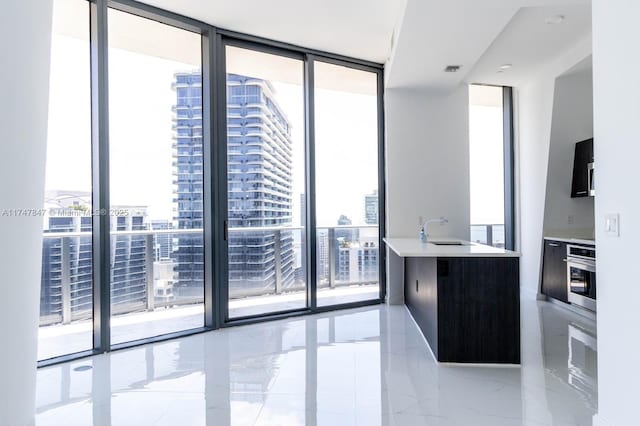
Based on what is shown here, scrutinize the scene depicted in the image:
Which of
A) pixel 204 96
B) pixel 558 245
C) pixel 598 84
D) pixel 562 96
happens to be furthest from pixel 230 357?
pixel 562 96

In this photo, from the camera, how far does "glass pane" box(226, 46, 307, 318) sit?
15.7ft

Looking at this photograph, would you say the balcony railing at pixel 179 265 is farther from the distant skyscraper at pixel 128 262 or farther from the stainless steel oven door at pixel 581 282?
the stainless steel oven door at pixel 581 282

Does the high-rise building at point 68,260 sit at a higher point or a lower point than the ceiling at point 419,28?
lower

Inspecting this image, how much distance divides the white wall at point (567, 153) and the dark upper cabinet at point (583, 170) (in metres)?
0.07

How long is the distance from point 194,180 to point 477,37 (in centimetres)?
295

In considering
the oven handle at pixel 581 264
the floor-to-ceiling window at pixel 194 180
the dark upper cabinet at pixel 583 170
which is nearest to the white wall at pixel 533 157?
the dark upper cabinet at pixel 583 170

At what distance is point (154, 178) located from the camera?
4.25m

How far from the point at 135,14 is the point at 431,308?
146 inches

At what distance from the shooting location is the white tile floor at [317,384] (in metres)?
2.56

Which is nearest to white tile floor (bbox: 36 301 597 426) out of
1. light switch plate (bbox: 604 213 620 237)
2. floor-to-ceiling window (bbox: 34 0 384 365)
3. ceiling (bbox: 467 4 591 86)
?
floor-to-ceiling window (bbox: 34 0 384 365)

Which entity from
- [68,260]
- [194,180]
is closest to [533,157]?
[194,180]

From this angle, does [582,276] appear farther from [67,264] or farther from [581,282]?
[67,264]

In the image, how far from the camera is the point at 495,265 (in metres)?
3.44

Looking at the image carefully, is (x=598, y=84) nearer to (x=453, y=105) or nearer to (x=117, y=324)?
(x=453, y=105)
